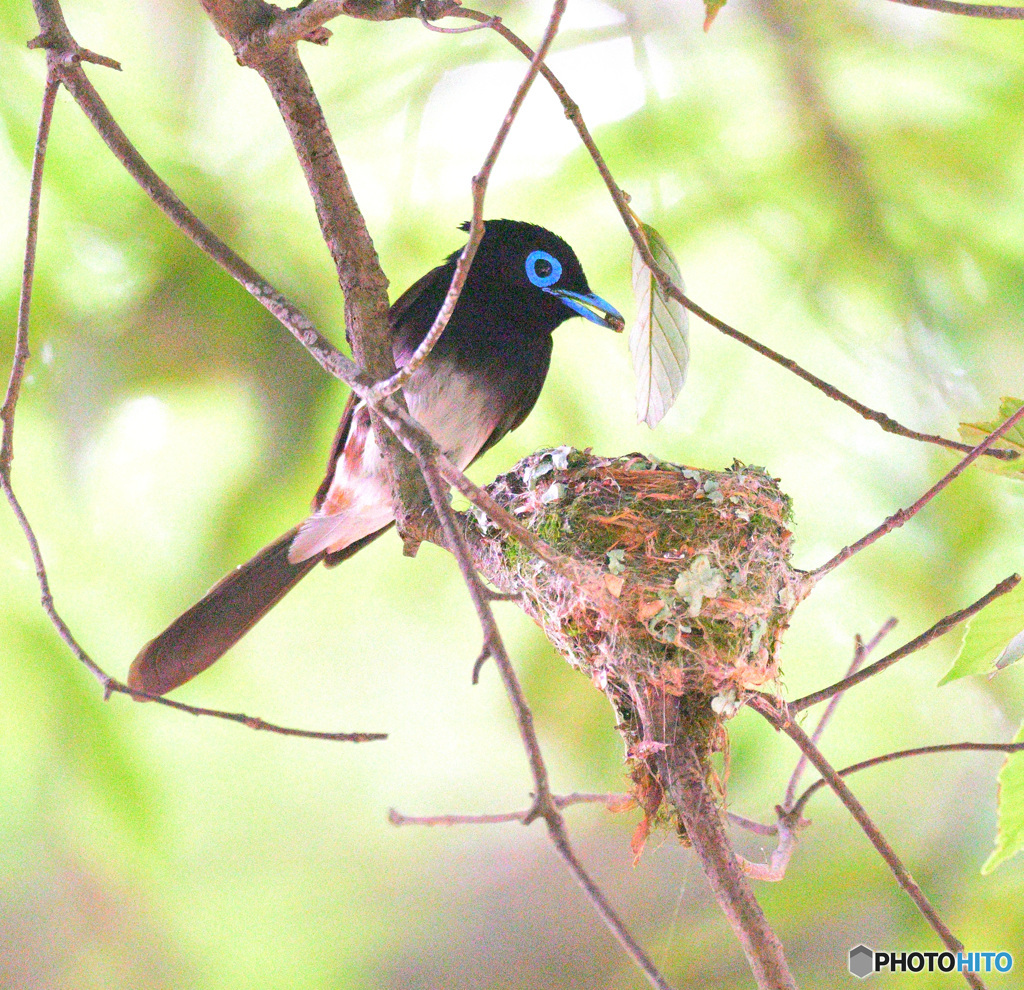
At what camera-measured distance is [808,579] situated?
5.10ft

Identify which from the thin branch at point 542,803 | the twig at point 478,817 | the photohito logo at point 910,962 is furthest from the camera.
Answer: the photohito logo at point 910,962

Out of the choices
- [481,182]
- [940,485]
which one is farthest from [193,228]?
[940,485]

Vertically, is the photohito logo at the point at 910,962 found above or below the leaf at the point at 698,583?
below

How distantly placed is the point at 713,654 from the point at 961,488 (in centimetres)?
172

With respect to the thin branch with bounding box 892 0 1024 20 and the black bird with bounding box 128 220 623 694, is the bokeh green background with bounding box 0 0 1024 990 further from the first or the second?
the thin branch with bounding box 892 0 1024 20

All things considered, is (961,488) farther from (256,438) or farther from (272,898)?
(272,898)

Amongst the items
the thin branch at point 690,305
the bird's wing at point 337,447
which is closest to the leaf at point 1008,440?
the thin branch at point 690,305

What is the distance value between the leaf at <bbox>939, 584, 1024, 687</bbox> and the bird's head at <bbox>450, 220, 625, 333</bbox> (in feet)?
3.75

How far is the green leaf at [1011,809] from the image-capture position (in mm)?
1025

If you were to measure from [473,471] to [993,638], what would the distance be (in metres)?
2.05

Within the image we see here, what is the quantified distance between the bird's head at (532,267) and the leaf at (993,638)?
1143 millimetres

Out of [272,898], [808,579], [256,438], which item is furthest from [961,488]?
[272,898]

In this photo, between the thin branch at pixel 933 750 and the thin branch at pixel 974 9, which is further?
the thin branch at pixel 933 750

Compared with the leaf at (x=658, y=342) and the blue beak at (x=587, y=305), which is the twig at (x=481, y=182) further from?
the blue beak at (x=587, y=305)
